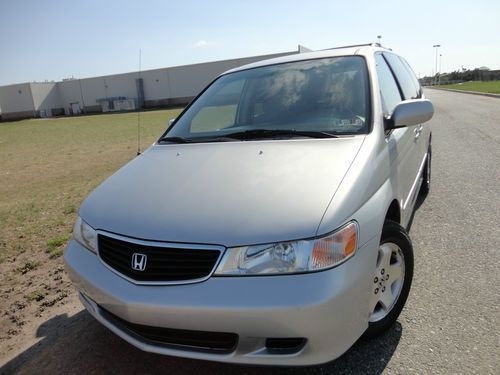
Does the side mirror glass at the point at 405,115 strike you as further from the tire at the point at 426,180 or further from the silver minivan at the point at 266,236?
the tire at the point at 426,180

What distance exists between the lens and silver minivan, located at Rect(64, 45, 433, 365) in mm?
1862

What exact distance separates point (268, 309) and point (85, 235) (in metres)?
1.28

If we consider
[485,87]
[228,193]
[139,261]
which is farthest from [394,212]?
[485,87]

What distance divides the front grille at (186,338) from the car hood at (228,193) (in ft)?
1.43

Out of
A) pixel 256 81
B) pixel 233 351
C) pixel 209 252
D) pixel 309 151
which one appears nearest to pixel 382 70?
pixel 256 81

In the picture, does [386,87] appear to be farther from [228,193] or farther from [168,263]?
[168,263]

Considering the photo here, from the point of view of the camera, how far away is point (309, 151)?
2.52 metres

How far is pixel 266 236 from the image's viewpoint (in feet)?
6.27

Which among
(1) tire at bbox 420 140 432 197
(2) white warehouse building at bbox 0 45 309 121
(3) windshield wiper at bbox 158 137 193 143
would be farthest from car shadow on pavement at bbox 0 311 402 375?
(2) white warehouse building at bbox 0 45 309 121

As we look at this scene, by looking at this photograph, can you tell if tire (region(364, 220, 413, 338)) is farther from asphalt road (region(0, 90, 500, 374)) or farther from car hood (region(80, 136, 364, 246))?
car hood (region(80, 136, 364, 246))

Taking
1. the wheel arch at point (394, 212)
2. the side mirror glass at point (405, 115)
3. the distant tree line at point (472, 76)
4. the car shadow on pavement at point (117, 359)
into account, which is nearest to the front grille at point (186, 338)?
the car shadow on pavement at point (117, 359)

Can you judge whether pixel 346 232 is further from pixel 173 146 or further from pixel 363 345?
pixel 173 146

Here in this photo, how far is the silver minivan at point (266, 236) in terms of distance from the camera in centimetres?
186

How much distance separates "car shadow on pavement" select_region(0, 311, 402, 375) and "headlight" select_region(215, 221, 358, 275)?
2.18ft
